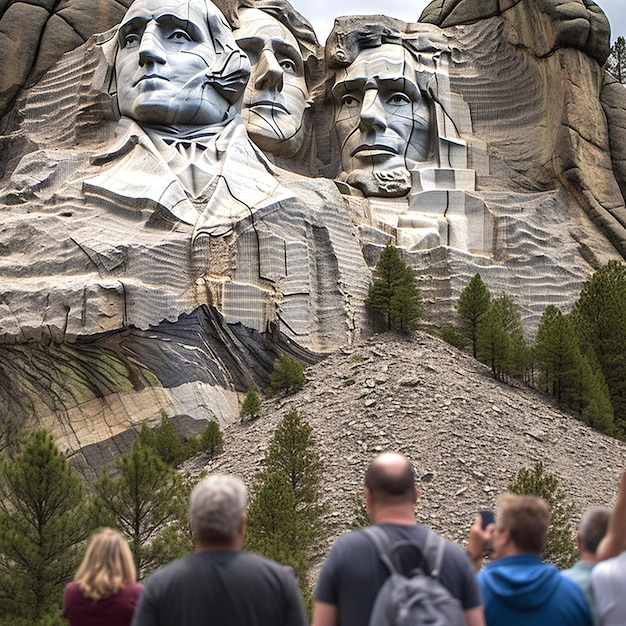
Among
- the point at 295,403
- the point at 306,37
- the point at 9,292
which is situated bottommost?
the point at 295,403

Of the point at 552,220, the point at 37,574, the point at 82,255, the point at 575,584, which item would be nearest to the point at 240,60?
the point at 82,255

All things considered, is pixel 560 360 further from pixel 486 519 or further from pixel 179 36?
pixel 486 519

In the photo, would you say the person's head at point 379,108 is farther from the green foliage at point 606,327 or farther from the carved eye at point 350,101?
the green foliage at point 606,327

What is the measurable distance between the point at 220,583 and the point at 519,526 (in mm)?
1285

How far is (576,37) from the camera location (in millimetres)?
25406

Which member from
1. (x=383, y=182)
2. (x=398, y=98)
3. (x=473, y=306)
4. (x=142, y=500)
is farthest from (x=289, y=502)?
(x=398, y=98)

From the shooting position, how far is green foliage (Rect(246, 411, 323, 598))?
13352 millimetres

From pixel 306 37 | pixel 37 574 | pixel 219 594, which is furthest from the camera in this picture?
pixel 306 37

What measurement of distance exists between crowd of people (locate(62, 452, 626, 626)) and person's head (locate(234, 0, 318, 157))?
20.1 metres

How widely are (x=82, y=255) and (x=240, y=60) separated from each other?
5343mm

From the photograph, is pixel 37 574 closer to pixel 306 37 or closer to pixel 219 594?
pixel 219 594

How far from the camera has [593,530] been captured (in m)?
5.48

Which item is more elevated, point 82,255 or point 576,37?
point 576,37

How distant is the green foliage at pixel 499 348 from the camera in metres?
20.4
